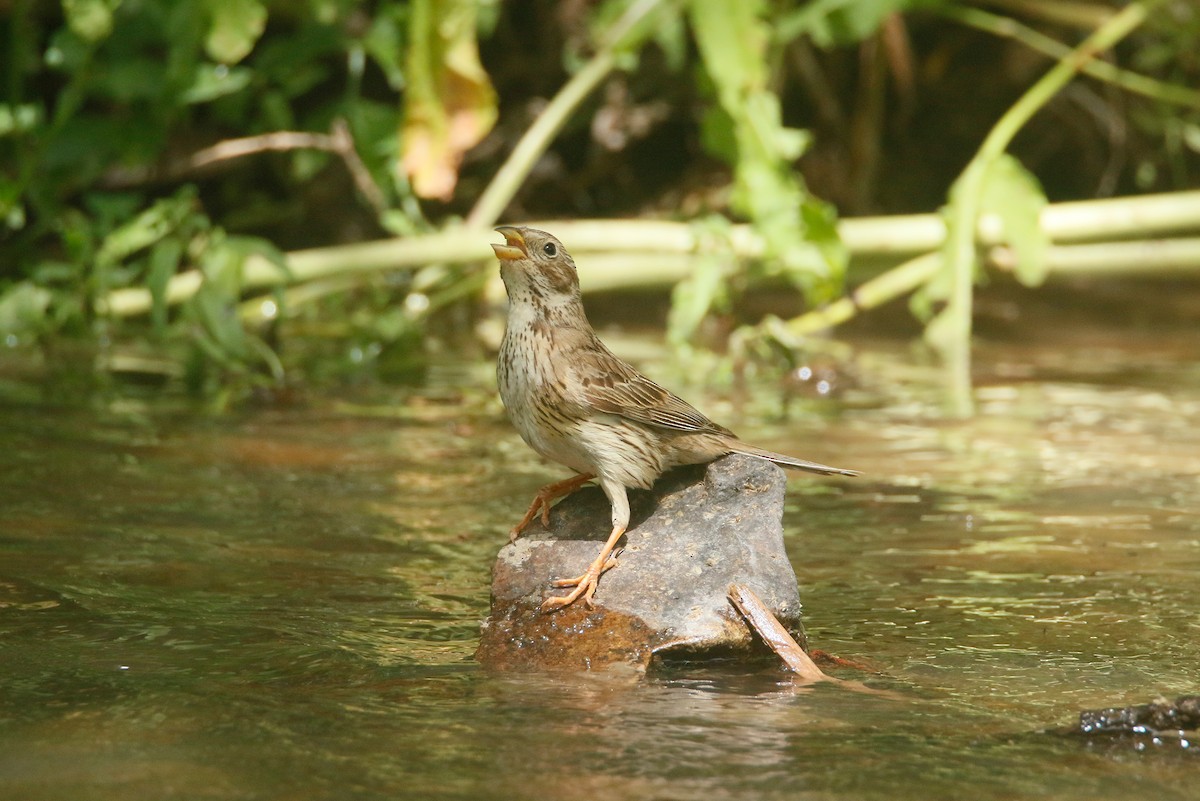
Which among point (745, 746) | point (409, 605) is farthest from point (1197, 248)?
point (745, 746)

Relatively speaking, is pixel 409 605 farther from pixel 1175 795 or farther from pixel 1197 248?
pixel 1197 248

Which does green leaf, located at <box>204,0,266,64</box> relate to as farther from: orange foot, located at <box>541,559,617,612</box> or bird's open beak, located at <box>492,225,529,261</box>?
orange foot, located at <box>541,559,617,612</box>

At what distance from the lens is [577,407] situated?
3.86m

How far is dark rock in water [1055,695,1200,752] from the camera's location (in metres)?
2.95

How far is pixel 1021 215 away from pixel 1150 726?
17.3ft

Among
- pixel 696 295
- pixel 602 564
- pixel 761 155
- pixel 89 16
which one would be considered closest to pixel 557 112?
pixel 761 155

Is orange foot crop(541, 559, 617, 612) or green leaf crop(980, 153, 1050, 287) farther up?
green leaf crop(980, 153, 1050, 287)

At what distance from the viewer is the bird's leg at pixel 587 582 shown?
3693 mm

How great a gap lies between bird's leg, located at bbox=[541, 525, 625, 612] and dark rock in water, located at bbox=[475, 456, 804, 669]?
2cm

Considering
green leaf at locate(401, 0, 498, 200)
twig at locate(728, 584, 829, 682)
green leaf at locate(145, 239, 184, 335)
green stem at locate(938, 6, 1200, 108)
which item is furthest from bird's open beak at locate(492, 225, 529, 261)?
green stem at locate(938, 6, 1200, 108)

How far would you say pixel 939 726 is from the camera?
309 centimetres

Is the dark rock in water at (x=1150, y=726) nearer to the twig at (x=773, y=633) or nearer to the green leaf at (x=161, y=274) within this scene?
the twig at (x=773, y=633)

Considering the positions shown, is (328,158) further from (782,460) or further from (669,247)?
(782,460)

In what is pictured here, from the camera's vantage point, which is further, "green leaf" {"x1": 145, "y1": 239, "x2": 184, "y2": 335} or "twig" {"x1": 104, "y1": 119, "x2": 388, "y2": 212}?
"twig" {"x1": 104, "y1": 119, "x2": 388, "y2": 212}
